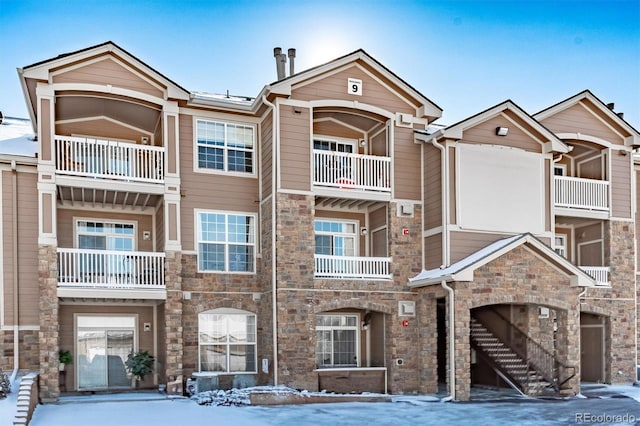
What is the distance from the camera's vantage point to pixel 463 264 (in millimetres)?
17234

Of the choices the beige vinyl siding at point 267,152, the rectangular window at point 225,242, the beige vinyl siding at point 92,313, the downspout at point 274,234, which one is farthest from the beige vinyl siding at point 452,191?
the beige vinyl siding at point 92,313

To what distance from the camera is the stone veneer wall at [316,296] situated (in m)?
17.0

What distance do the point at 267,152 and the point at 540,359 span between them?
9.68 m

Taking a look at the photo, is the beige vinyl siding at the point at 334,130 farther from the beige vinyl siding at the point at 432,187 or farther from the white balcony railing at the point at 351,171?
the beige vinyl siding at the point at 432,187

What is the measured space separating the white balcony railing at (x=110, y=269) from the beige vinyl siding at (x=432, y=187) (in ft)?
24.6

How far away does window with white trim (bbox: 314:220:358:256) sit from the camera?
19.6 meters

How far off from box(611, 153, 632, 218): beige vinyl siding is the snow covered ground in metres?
6.81

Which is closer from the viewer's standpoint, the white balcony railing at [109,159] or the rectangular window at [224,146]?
the white balcony railing at [109,159]

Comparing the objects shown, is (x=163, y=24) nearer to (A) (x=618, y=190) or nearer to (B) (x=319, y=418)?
(B) (x=319, y=418)

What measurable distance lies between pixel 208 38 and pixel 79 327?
8530mm

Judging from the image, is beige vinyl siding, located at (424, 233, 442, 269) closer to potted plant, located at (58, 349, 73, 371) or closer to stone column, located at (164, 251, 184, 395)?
stone column, located at (164, 251, 184, 395)

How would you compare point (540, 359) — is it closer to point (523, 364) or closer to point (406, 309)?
point (523, 364)

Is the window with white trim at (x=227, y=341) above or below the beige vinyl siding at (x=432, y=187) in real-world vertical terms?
below

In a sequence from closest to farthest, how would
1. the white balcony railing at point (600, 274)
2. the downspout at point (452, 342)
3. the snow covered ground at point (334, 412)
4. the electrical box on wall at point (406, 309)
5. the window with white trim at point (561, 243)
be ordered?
1. the snow covered ground at point (334, 412)
2. the downspout at point (452, 342)
3. the electrical box on wall at point (406, 309)
4. the white balcony railing at point (600, 274)
5. the window with white trim at point (561, 243)
